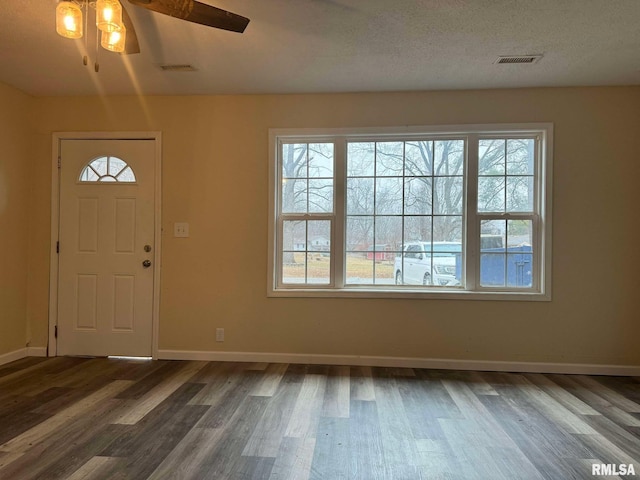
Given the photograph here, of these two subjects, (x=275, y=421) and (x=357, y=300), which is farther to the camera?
(x=357, y=300)

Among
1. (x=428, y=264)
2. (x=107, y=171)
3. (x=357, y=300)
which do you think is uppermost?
(x=107, y=171)

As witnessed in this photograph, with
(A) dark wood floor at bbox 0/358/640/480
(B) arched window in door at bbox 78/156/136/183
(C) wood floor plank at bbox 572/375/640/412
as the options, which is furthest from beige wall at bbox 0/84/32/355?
(C) wood floor plank at bbox 572/375/640/412

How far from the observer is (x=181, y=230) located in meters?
3.29

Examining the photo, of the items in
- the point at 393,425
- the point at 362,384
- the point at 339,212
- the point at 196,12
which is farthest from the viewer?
the point at 339,212

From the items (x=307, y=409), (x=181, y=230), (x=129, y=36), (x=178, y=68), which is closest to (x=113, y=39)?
(x=129, y=36)

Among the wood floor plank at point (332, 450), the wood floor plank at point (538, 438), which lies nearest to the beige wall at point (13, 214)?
the wood floor plank at point (332, 450)

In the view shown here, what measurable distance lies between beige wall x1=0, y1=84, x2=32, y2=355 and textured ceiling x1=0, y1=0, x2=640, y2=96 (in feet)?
0.85

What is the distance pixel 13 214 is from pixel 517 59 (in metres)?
4.40

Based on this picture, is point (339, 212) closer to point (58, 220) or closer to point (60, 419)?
point (60, 419)

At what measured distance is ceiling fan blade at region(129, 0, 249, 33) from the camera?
1614 millimetres

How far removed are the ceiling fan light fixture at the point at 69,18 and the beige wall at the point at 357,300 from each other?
1671 mm

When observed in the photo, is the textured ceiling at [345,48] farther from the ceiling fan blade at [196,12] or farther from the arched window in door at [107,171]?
the arched window in door at [107,171]

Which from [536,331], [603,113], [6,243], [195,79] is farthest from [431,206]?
[6,243]

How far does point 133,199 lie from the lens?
3.31 metres
